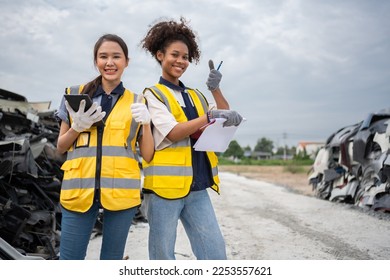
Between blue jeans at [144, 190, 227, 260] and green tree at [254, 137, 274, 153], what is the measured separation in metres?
68.1

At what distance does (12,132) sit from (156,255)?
380 centimetres

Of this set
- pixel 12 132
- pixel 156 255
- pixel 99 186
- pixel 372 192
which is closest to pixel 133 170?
pixel 99 186

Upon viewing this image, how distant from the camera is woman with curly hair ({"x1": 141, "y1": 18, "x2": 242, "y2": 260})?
6.41ft

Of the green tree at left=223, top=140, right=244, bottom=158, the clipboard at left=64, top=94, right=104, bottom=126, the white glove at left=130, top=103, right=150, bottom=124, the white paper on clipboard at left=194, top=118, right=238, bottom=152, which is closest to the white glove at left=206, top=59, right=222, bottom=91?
the white paper on clipboard at left=194, top=118, right=238, bottom=152

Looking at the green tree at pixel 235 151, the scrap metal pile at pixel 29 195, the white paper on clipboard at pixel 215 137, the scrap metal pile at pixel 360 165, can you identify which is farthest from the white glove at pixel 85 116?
the green tree at pixel 235 151

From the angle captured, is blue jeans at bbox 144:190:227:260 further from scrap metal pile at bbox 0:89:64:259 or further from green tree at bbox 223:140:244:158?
green tree at bbox 223:140:244:158

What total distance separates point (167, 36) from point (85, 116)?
0.69 m

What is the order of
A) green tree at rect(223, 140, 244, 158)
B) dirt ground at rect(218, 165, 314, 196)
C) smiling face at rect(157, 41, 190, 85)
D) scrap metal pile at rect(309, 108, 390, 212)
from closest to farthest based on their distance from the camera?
smiling face at rect(157, 41, 190, 85) → scrap metal pile at rect(309, 108, 390, 212) → dirt ground at rect(218, 165, 314, 196) → green tree at rect(223, 140, 244, 158)

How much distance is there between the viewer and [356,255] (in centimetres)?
390

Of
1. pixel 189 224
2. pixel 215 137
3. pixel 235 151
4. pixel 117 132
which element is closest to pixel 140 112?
pixel 117 132

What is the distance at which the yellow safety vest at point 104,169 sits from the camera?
1872 mm

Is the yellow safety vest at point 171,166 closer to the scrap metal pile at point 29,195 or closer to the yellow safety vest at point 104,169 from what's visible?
the yellow safety vest at point 104,169

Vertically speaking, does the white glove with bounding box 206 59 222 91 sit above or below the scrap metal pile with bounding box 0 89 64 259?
above

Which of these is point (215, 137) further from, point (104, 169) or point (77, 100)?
point (77, 100)
